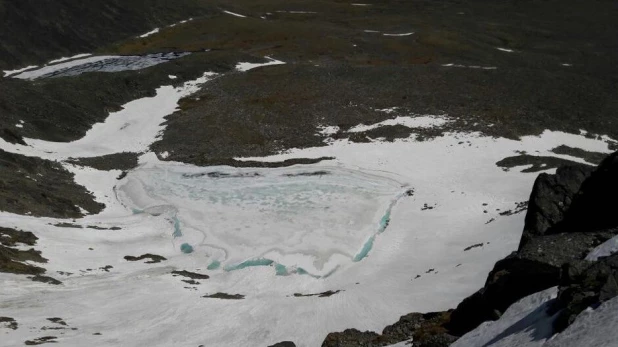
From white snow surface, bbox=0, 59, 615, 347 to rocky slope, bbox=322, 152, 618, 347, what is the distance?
282 inches

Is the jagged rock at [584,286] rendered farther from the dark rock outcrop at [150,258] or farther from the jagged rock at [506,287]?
the dark rock outcrop at [150,258]

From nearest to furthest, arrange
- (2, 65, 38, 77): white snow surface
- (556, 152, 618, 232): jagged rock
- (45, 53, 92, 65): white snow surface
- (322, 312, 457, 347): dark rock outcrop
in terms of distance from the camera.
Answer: (556, 152, 618, 232): jagged rock → (322, 312, 457, 347): dark rock outcrop → (2, 65, 38, 77): white snow surface → (45, 53, 92, 65): white snow surface

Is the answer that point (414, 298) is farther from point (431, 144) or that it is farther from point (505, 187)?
point (431, 144)

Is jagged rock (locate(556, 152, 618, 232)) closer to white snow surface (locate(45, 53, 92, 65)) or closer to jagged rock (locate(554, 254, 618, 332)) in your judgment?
jagged rock (locate(554, 254, 618, 332))

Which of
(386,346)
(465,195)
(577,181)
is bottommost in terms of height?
(465,195)

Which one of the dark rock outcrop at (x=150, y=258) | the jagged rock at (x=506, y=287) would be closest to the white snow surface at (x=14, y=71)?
the dark rock outcrop at (x=150, y=258)

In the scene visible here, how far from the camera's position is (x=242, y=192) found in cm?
4019

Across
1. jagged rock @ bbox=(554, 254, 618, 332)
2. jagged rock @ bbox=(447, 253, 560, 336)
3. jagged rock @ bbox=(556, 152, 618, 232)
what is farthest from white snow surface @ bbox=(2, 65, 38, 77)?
jagged rock @ bbox=(554, 254, 618, 332)

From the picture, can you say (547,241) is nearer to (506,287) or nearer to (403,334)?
(506,287)

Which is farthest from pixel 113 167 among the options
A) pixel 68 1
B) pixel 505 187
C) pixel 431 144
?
pixel 68 1

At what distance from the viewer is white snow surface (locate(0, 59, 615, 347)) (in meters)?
24.1

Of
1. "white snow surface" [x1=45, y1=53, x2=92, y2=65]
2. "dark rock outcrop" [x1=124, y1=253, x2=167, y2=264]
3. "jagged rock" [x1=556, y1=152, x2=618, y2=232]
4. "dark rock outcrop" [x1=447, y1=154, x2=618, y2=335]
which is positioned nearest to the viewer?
"dark rock outcrop" [x1=447, y1=154, x2=618, y2=335]

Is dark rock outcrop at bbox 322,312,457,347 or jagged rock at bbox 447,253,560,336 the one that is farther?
dark rock outcrop at bbox 322,312,457,347

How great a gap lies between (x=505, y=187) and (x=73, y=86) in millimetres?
40380
